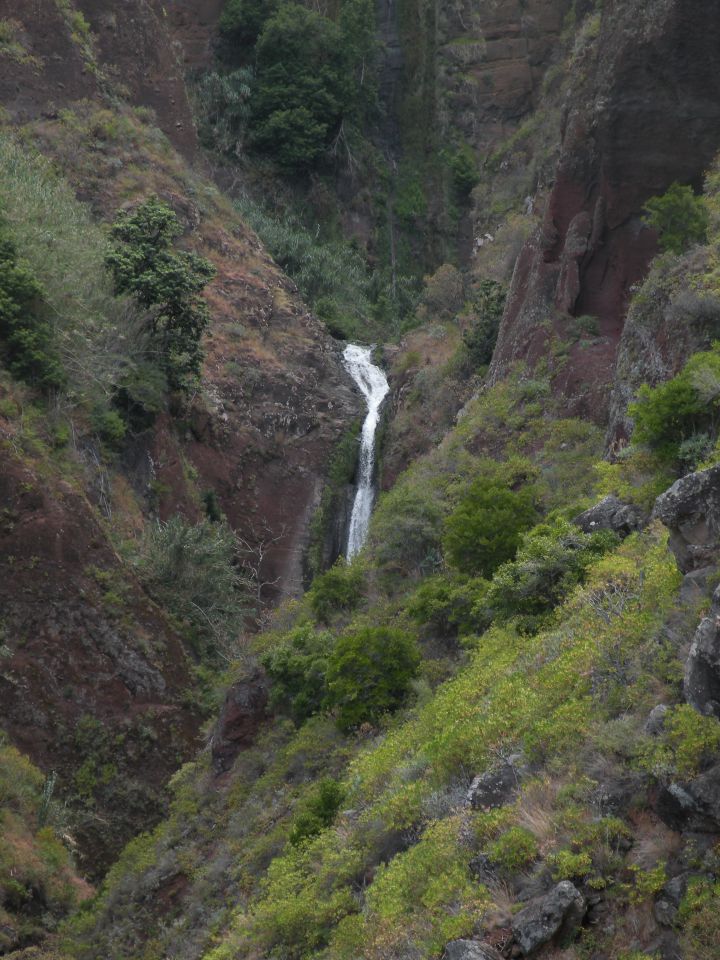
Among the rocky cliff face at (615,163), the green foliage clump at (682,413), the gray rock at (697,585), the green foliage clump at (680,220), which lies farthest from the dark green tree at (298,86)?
the gray rock at (697,585)

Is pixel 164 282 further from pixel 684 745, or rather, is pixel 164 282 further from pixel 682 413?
pixel 684 745

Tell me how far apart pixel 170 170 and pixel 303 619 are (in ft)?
87.0

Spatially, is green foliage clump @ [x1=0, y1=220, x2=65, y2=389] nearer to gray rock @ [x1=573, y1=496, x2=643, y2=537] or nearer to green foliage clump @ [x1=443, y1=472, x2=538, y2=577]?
green foliage clump @ [x1=443, y1=472, x2=538, y2=577]

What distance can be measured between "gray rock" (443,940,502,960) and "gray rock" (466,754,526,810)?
5.72ft

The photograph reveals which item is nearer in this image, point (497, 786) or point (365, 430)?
point (497, 786)

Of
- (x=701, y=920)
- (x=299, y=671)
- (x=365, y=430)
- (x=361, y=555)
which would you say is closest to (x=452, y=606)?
(x=299, y=671)

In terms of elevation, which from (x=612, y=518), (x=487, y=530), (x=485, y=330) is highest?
(x=612, y=518)

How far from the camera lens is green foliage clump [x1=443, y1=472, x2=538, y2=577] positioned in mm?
18672

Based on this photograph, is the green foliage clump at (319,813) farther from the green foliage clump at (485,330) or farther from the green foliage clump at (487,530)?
the green foliage clump at (485,330)

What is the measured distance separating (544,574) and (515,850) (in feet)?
21.8

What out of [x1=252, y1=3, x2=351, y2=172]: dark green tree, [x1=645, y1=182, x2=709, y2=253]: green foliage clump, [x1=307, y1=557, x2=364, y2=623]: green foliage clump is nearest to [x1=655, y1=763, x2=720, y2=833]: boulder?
[x1=307, y1=557, x2=364, y2=623]: green foliage clump

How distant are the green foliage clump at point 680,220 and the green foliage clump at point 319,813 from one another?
13.0 m

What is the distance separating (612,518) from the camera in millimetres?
15664

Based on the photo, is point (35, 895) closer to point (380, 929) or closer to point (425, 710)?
point (425, 710)
